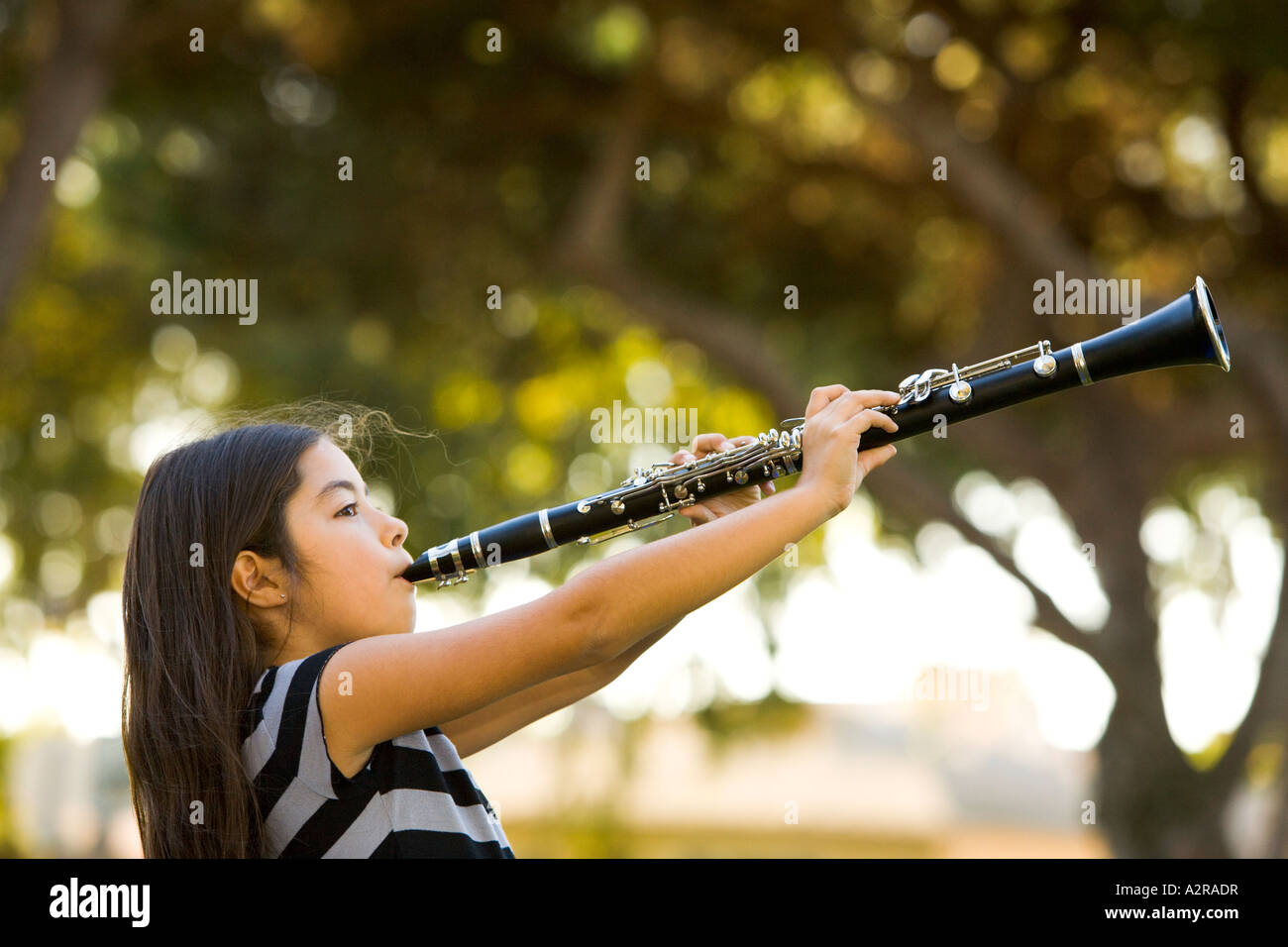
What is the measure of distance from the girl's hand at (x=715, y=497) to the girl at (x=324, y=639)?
0.79 ft

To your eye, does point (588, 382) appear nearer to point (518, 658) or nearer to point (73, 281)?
point (73, 281)

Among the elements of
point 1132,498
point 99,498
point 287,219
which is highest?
point 287,219

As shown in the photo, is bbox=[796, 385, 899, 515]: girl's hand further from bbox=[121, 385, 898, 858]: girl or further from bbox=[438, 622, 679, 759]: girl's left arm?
bbox=[438, 622, 679, 759]: girl's left arm

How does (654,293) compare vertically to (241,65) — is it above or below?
below

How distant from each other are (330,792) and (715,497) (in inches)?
36.8

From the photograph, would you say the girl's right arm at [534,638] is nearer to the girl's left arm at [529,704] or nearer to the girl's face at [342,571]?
the girl's face at [342,571]

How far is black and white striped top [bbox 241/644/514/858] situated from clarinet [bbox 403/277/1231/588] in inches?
12.8

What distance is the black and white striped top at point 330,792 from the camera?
83.4 inches

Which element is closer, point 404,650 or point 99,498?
point 404,650

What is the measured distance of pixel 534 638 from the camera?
2.10 metres

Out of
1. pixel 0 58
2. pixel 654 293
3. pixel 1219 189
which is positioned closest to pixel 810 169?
pixel 654 293

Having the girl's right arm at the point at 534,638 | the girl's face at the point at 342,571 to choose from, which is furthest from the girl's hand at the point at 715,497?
the girl's face at the point at 342,571

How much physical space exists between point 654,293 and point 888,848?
1294cm

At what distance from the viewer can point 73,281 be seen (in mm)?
10523
